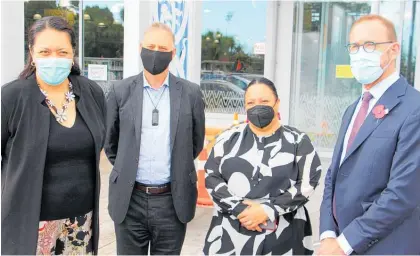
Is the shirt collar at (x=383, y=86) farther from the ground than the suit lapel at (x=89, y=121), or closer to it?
farther from the ground

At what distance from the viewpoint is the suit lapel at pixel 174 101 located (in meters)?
3.42

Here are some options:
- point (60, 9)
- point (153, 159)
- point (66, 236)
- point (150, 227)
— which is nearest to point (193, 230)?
point (150, 227)

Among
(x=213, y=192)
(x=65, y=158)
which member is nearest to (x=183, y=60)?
(x=213, y=192)

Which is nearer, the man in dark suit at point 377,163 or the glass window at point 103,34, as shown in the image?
the man in dark suit at point 377,163

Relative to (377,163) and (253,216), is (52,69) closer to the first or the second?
(253,216)

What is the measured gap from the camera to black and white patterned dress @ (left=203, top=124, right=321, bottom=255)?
3.13 metres

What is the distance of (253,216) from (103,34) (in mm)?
7989

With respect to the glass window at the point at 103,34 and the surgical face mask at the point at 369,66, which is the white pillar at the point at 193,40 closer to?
the surgical face mask at the point at 369,66

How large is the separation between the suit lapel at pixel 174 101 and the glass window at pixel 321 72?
469 cm

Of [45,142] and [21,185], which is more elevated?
[45,142]

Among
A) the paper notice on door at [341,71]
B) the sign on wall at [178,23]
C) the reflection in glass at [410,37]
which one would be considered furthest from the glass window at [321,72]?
the sign on wall at [178,23]

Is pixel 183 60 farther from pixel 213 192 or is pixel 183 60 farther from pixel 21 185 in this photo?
pixel 21 185

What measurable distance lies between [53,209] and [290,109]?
225 inches

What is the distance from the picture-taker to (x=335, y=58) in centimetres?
785
